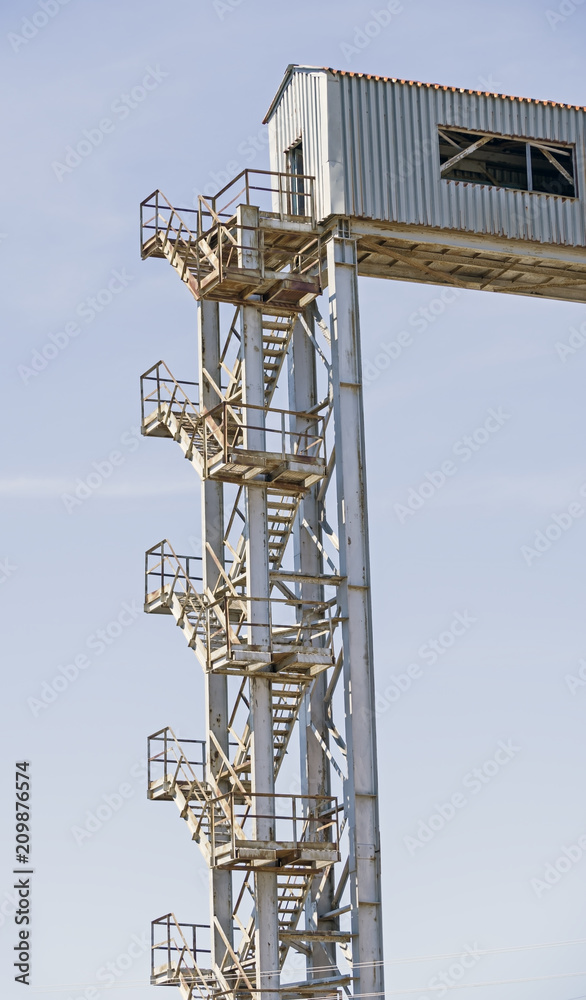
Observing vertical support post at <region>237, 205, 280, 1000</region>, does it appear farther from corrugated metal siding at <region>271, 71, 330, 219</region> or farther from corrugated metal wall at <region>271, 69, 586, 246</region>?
corrugated metal wall at <region>271, 69, 586, 246</region>

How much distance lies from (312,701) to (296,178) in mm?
12765

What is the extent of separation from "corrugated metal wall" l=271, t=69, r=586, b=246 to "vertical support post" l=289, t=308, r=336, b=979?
11.0ft

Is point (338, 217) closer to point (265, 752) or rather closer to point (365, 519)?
point (365, 519)

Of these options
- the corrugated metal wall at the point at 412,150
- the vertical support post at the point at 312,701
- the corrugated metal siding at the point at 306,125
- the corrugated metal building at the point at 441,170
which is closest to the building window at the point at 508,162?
the corrugated metal building at the point at 441,170

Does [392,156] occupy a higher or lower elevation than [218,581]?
higher

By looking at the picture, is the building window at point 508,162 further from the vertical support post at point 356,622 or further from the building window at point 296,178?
the vertical support post at point 356,622

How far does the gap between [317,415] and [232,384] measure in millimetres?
2322

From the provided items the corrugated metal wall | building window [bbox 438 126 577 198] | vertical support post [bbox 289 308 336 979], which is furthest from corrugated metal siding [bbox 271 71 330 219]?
vertical support post [bbox 289 308 336 979]

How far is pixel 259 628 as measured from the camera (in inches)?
1736

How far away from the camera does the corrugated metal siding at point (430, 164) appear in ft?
158

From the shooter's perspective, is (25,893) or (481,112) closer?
(25,893)

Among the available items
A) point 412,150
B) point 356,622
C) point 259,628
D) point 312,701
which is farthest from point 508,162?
point 259,628

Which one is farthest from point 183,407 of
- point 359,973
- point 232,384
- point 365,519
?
point 359,973

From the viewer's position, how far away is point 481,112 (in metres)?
49.9
